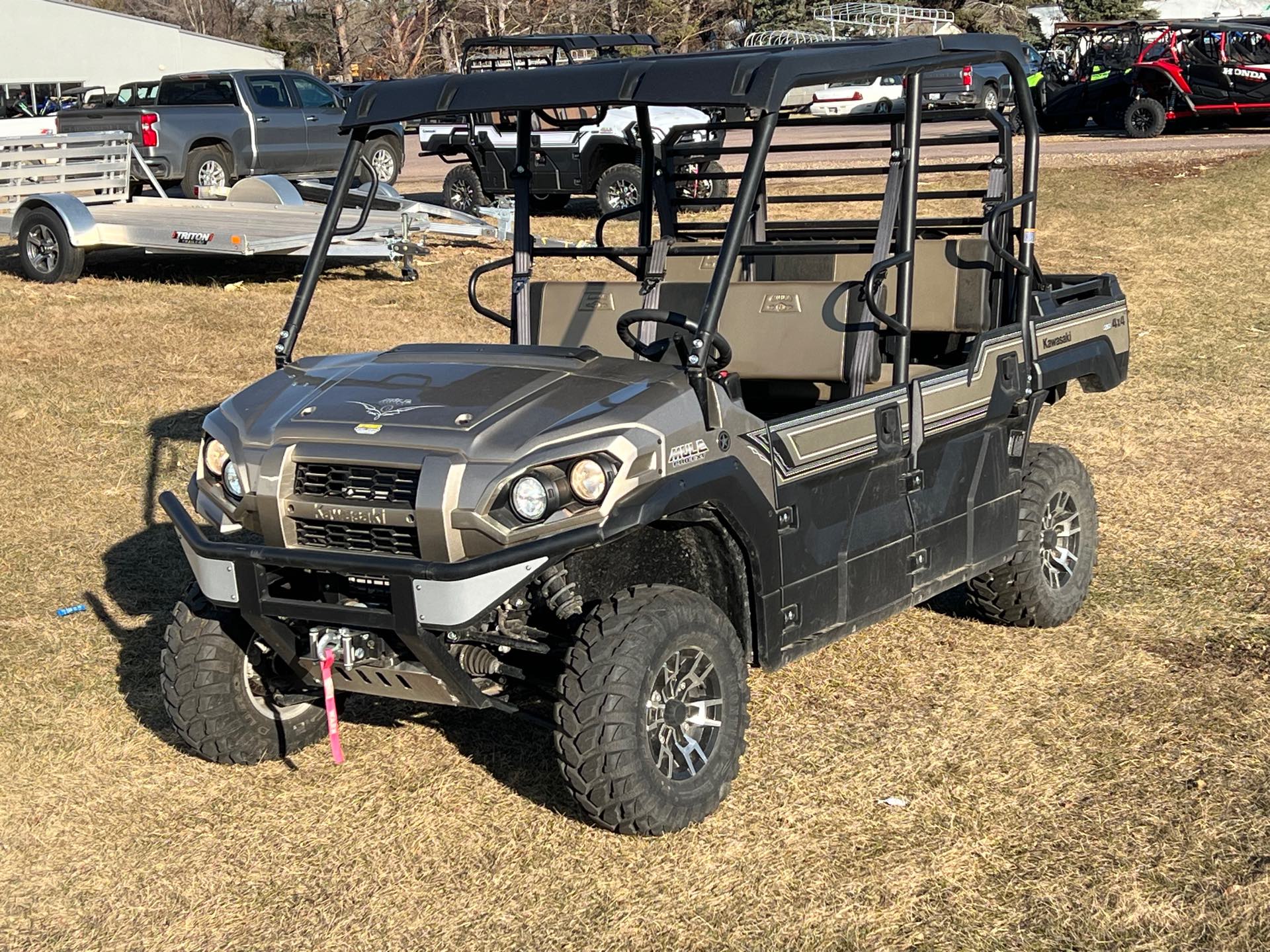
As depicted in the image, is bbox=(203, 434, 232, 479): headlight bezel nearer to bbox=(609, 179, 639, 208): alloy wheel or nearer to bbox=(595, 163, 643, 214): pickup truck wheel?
bbox=(595, 163, 643, 214): pickup truck wheel

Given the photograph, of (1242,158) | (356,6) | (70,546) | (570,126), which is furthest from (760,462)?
(356,6)

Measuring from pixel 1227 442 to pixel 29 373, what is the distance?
813cm

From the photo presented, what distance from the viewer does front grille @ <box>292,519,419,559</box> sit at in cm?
425

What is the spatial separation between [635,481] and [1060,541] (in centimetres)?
269

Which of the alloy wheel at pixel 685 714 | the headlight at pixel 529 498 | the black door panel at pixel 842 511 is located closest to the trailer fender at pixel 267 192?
the black door panel at pixel 842 511

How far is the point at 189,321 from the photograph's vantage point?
13055 mm

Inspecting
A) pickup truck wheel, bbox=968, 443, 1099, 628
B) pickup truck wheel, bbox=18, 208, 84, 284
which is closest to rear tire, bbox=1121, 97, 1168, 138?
pickup truck wheel, bbox=18, 208, 84, 284

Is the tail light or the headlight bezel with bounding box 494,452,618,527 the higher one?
the tail light

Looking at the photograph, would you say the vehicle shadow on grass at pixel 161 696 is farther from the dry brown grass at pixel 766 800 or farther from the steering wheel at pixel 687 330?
the steering wheel at pixel 687 330

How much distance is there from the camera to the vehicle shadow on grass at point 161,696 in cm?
512

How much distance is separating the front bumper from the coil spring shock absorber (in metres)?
0.27

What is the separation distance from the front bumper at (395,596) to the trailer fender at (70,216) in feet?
33.8

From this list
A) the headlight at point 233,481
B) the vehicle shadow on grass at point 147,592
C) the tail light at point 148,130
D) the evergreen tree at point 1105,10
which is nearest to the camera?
the headlight at point 233,481

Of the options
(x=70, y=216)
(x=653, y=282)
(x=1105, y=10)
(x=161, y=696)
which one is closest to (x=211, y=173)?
(x=70, y=216)
